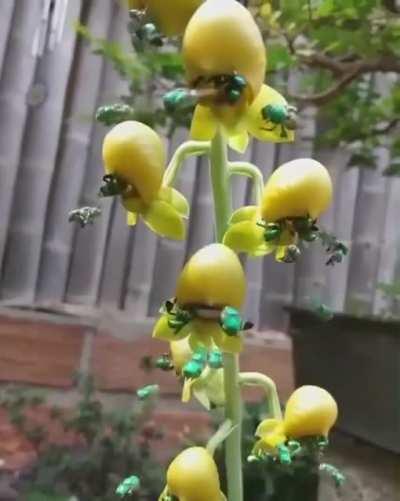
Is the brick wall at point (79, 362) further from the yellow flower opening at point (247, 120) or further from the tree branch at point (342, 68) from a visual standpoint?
the yellow flower opening at point (247, 120)

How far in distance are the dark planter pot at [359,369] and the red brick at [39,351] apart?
0.89 ft

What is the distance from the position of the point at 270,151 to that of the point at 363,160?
280mm

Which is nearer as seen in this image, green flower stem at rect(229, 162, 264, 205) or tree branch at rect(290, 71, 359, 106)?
green flower stem at rect(229, 162, 264, 205)

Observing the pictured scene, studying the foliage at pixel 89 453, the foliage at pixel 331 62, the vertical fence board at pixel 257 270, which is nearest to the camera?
the foliage at pixel 331 62

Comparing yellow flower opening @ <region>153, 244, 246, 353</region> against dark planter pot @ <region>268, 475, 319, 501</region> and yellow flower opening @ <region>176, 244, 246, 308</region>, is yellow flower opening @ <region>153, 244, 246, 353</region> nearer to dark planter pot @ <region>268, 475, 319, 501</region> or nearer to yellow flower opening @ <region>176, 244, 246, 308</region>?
yellow flower opening @ <region>176, 244, 246, 308</region>

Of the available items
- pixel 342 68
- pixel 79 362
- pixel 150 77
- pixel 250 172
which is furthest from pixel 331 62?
pixel 79 362

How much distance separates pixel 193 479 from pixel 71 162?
667mm

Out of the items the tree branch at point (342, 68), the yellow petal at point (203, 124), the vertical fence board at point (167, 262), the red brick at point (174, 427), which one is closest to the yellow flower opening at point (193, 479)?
the yellow petal at point (203, 124)

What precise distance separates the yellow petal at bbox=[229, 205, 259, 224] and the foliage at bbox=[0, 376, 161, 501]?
413 mm

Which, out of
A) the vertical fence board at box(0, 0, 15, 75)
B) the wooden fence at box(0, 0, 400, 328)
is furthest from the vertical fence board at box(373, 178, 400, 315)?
the vertical fence board at box(0, 0, 15, 75)

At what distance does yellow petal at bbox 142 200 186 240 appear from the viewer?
29 centimetres

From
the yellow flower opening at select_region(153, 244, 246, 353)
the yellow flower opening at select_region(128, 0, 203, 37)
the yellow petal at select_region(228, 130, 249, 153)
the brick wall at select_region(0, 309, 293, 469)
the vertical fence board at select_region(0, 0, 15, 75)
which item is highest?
the vertical fence board at select_region(0, 0, 15, 75)

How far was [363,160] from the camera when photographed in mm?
703

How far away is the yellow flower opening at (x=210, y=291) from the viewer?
0.85 ft
